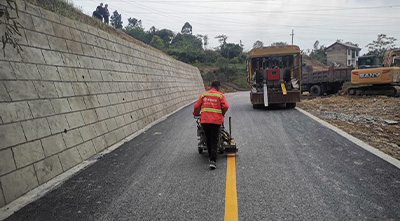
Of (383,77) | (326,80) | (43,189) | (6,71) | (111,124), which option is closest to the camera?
(43,189)

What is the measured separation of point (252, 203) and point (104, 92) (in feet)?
17.6

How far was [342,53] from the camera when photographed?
62688 mm

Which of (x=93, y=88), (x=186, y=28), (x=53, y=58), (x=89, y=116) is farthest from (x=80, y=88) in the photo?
(x=186, y=28)

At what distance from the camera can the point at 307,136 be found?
6570mm

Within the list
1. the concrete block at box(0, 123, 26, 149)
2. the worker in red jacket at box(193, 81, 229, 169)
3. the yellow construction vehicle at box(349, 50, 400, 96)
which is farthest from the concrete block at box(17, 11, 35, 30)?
the yellow construction vehicle at box(349, 50, 400, 96)

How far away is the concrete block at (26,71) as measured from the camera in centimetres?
412

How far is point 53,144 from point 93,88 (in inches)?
92.3

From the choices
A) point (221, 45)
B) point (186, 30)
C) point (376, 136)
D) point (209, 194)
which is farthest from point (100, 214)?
point (186, 30)

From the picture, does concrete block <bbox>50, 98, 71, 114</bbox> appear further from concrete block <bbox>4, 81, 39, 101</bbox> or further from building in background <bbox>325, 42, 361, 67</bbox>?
building in background <bbox>325, 42, 361, 67</bbox>

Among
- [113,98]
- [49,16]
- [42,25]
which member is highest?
[49,16]

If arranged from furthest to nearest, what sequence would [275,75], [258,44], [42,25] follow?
[258,44], [275,75], [42,25]

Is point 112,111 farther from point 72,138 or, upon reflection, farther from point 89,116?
→ point 72,138

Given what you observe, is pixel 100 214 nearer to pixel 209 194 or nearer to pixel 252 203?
pixel 209 194

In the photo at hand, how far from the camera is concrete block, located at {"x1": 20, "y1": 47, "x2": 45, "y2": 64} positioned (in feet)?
14.4
